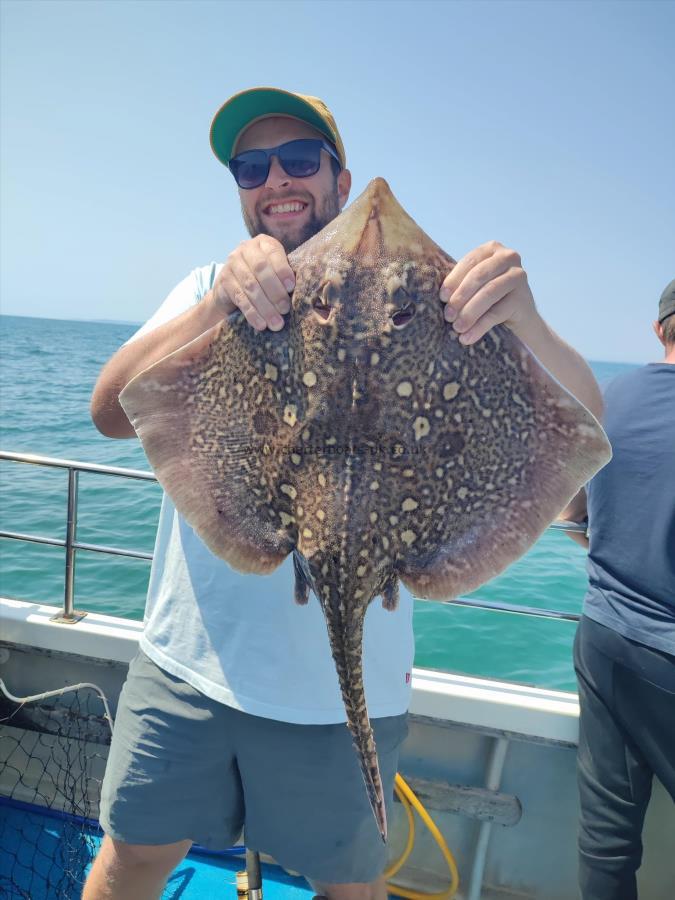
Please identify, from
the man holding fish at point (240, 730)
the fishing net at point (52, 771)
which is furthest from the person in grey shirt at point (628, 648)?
the fishing net at point (52, 771)

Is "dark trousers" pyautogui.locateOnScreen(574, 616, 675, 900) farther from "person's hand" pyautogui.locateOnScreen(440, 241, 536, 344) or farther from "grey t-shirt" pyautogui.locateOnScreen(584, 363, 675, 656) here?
"person's hand" pyautogui.locateOnScreen(440, 241, 536, 344)

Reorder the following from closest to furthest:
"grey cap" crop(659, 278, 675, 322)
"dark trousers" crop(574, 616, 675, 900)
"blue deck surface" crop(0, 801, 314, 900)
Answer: "dark trousers" crop(574, 616, 675, 900) → "blue deck surface" crop(0, 801, 314, 900) → "grey cap" crop(659, 278, 675, 322)

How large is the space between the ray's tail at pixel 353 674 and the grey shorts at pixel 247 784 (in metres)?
0.63

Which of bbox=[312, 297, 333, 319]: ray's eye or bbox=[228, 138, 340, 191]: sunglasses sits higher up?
bbox=[228, 138, 340, 191]: sunglasses

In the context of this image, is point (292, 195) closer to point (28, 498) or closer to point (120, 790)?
point (120, 790)

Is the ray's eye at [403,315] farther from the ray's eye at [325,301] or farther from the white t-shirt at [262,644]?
the white t-shirt at [262,644]

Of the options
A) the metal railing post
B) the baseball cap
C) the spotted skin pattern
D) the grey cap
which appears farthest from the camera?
the metal railing post

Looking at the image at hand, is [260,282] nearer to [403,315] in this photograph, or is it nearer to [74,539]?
[403,315]

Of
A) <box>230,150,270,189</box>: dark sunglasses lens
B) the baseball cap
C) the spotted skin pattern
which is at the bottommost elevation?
the spotted skin pattern

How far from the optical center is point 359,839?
223 centimetres

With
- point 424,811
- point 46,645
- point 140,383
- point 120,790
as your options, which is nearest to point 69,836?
point 46,645

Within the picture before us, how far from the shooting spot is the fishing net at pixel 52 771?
3.46 metres

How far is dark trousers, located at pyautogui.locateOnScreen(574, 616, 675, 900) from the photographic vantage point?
2.75 metres

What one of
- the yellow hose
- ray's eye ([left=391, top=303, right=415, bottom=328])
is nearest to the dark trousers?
the yellow hose
